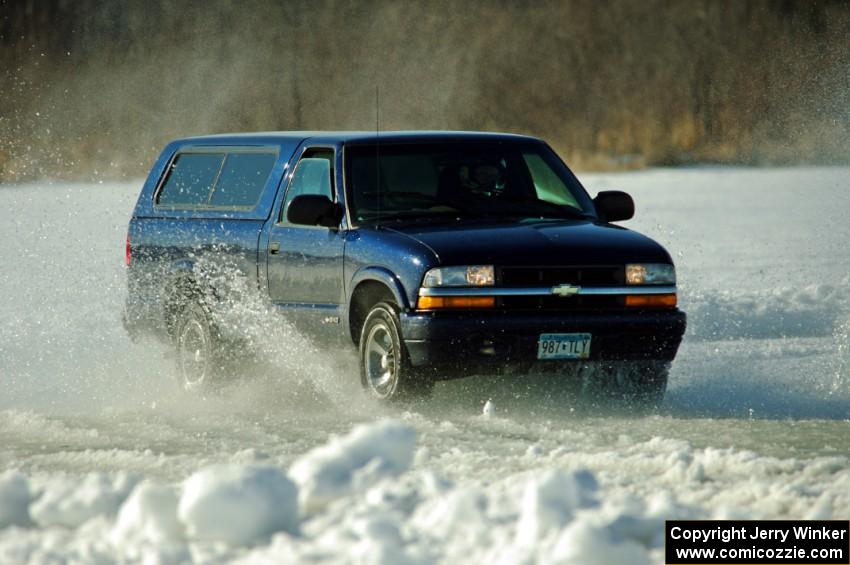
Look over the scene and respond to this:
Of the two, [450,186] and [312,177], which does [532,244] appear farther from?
[312,177]

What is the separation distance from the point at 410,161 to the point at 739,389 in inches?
99.6

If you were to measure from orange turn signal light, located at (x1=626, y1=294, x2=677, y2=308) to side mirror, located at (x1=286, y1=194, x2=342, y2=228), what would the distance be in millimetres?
1834

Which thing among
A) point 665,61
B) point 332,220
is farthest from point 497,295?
point 665,61

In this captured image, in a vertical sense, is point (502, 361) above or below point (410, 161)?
below

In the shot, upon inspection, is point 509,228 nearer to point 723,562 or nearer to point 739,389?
point 739,389

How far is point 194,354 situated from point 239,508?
5.72m

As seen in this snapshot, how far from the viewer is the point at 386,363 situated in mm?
10055

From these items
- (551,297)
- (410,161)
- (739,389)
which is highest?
(410,161)

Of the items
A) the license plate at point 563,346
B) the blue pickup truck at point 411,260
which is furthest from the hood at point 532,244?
the license plate at point 563,346

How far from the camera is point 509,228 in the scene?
33.5ft

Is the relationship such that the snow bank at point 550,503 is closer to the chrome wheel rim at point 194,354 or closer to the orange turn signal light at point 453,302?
the orange turn signal light at point 453,302

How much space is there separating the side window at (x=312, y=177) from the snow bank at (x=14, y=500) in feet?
13.7

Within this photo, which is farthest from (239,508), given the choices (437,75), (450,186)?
(437,75)

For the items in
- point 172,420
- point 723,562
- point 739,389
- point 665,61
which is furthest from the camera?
point 665,61
